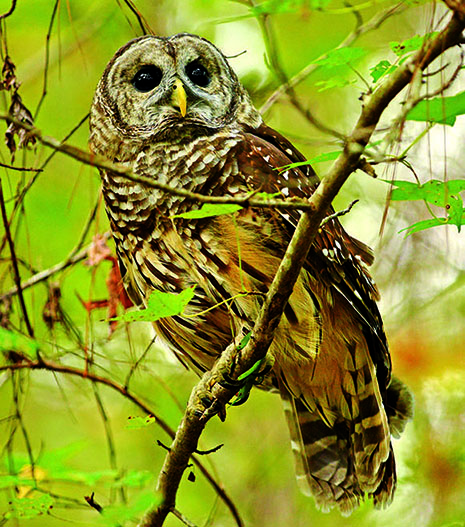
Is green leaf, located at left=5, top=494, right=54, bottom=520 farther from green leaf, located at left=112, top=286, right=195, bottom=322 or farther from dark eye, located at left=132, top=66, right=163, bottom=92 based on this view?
dark eye, located at left=132, top=66, right=163, bottom=92

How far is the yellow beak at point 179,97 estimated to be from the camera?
2.96m

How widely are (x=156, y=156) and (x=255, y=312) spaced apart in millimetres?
754

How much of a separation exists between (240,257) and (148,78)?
106 cm

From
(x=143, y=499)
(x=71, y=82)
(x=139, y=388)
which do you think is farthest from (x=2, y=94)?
(x=71, y=82)

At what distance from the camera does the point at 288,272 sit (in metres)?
1.97

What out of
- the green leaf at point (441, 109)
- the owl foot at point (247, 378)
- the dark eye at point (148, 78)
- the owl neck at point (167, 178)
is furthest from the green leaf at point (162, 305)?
the dark eye at point (148, 78)

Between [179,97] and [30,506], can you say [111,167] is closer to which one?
[30,506]

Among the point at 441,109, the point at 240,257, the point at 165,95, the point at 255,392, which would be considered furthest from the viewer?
the point at 255,392

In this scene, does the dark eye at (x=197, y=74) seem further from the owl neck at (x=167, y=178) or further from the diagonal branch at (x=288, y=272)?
the diagonal branch at (x=288, y=272)

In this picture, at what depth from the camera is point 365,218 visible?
5.32 metres

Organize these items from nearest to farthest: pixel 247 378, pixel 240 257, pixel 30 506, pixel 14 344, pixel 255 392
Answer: pixel 14 344 → pixel 30 506 → pixel 247 378 → pixel 240 257 → pixel 255 392

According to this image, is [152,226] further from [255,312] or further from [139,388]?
[139,388]

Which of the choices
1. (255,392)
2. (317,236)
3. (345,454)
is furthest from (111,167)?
(255,392)

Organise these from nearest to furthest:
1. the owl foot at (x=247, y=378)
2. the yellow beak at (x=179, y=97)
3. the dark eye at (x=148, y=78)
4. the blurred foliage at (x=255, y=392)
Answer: the owl foot at (x=247, y=378), the yellow beak at (x=179, y=97), the dark eye at (x=148, y=78), the blurred foliage at (x=255, y=392)
